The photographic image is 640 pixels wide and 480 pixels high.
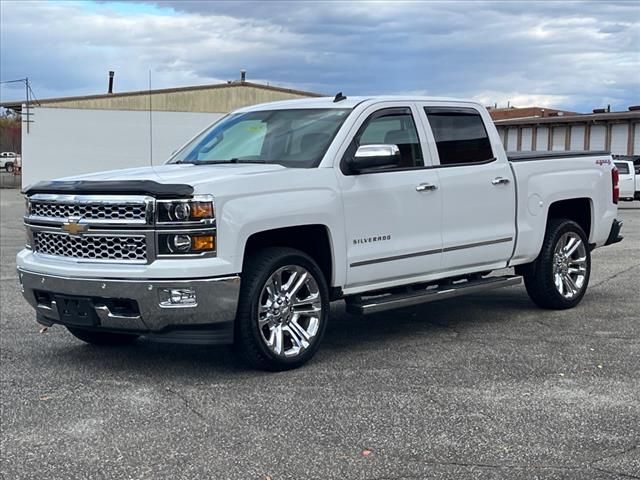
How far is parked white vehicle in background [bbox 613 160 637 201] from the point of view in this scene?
30094 millimetres

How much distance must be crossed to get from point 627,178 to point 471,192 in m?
24.4

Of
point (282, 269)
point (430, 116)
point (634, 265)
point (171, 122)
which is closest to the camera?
point (282, 269)

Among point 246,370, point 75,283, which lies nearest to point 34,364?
point 75,283

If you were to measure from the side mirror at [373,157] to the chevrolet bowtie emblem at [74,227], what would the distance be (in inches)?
79.9

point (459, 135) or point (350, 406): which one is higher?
point (459, 135)

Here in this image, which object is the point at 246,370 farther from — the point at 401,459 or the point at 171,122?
the point at 171,122

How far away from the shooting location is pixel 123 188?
5832 mm

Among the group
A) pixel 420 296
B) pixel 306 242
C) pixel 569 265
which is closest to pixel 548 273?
pixel 569 265

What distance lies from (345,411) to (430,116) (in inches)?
126

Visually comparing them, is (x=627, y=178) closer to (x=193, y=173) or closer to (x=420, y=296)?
(x=420, y=296)

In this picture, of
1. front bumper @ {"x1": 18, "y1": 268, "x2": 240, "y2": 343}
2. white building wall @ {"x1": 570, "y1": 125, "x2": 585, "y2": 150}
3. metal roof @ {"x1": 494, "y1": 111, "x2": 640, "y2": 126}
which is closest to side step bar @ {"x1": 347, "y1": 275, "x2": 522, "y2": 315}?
front bumper @ {"x1": 18, "y1": 268, "x2": 240, "y2": 343}

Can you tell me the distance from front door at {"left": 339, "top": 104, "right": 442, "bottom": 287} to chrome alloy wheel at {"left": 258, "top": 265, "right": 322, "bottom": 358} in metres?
0.43

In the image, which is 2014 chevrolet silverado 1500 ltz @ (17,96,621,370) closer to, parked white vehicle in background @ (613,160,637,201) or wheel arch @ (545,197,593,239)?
wheel arch @ (545,197,593,239)

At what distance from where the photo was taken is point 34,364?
671cm
